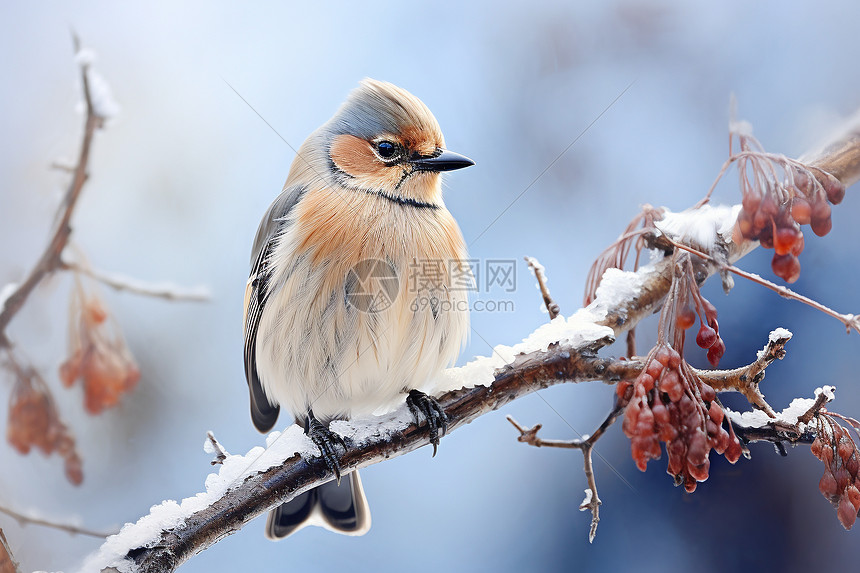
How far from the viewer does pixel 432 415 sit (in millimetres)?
1297

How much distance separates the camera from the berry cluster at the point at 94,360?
136 cm

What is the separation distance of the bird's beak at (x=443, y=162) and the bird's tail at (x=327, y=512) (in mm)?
770

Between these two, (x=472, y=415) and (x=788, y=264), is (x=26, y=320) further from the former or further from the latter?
(x=788, y=264)

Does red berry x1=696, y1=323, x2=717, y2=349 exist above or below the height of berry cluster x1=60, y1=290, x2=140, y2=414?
below

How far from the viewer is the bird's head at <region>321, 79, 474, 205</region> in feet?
4.53

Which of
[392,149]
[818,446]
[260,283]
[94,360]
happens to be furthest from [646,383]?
[94,360]

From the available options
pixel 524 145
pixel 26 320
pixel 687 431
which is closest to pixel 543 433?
pixel 524 145

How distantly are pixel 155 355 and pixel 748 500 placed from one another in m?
1.65

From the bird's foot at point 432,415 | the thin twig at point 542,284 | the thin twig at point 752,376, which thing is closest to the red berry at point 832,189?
the thin twig at point 752,376

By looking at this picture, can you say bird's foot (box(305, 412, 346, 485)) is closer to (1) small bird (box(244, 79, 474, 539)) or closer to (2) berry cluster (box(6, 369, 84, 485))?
(1) small bird (box(244, 79, 474, 539))

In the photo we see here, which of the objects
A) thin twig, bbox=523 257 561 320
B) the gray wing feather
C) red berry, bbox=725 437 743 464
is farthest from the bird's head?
red berry, bbox=725 437 743 464

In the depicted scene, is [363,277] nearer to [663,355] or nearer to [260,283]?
[260,283]

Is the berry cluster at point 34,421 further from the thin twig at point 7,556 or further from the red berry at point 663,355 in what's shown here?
the red berry at point 663,355

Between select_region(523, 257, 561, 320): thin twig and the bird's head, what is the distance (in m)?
0.26
